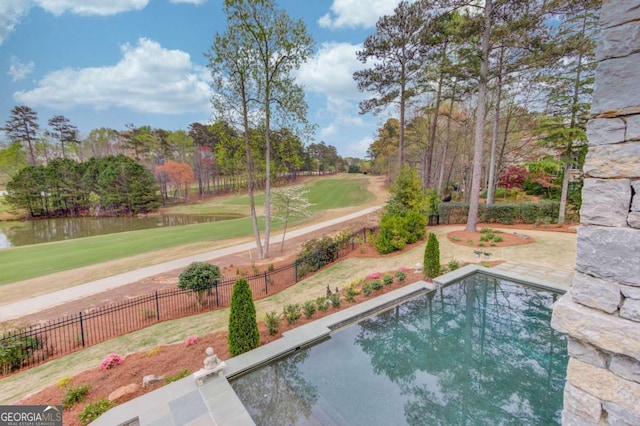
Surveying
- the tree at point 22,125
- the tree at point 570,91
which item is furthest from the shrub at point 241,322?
the tree at point 22,125

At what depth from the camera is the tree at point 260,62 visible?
11.9 metres

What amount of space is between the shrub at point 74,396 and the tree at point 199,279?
4.23 m

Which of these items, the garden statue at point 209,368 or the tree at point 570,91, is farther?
the tree at point 570,91

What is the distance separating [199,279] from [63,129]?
55.2m

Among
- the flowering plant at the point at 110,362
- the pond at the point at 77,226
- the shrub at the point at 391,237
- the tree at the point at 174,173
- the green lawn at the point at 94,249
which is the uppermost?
the tree at the point at 174,173

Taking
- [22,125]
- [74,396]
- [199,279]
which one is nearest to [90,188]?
[22,125]

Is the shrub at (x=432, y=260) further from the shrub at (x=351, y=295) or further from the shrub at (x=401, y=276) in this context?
the shrub at (x=351, y=295)

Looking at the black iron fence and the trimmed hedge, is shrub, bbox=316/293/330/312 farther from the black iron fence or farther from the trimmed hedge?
the trimmed hedge

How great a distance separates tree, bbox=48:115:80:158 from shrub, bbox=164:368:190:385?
2306 inches

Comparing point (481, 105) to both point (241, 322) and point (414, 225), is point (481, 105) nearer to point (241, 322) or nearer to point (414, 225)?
point (414, 225)

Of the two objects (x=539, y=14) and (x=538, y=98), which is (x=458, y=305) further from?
(x=538, y=98)

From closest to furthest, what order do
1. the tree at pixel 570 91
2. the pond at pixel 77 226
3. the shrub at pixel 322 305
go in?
the shrub at pixel 322 305, the tree at pixel 570 91, the pond at pixel 77 226

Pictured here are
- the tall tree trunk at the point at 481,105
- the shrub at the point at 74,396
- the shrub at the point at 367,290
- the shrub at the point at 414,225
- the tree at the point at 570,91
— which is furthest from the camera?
the shrub at the point at 414,225

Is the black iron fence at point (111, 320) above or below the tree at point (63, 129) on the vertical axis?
below
